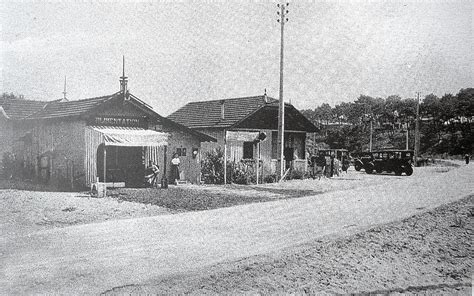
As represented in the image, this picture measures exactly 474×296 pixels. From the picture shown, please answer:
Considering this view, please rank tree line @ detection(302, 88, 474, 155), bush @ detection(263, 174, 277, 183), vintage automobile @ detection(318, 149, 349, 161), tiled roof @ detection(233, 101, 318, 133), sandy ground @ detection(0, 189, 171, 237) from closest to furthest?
sandy ground @ detection(0, 189, 171, 237) → bush @ detection(263, 174, 277, 183) → tiled roof @ detection(233, 101, 318, 133) → vintage automobile @ detection(318, 149, 349, 161) → tree line @ detection(302, 88, 474, 155)

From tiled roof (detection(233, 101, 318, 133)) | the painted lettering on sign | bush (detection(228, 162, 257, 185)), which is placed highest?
tiled roof (detection(233, 101, 318, 133))

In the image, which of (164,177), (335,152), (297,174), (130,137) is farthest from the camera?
(335,152)

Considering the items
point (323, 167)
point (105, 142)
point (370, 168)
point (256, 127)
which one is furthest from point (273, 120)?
point (105, 142)

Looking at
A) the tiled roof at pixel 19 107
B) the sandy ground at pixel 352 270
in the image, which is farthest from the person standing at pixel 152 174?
the tiled roof at pixel 19 107

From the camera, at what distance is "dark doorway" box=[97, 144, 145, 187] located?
825 inches

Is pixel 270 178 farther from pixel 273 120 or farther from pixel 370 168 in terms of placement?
pixel 370 168

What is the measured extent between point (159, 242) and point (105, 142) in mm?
10733

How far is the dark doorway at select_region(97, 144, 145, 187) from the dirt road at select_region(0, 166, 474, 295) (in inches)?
332

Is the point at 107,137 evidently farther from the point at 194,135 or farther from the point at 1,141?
the point at 1,141

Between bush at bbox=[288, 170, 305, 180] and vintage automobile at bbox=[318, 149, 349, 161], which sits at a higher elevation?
vintage automobile at bbox=[318, 149, 349, 161]

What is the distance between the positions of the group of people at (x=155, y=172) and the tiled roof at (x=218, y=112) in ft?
23.9

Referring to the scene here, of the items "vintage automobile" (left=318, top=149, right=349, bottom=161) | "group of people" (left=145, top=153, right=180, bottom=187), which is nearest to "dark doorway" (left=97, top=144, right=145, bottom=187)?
"group of people" (left=145, top=153, right=180, bottom=187)

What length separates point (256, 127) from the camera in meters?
29.7

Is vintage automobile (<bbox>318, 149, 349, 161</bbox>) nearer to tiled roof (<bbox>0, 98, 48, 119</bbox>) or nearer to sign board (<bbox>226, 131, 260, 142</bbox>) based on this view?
sign board (<bbox>226, 131, 260, 142</bbox>)
